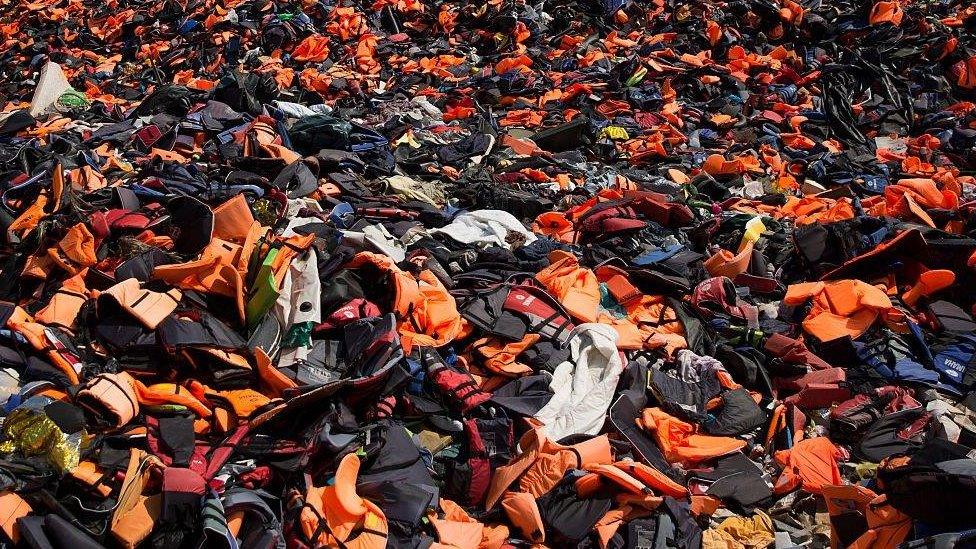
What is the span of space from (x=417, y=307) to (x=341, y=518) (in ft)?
8.55

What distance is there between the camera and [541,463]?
545 centimetres

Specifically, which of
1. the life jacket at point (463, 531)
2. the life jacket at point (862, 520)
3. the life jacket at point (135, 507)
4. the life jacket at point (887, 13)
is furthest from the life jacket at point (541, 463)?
the life jacket at point (887, 13)

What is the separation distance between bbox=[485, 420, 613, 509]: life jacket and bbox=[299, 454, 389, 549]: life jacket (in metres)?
1.04

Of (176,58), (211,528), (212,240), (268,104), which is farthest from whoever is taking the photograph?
(176,58)

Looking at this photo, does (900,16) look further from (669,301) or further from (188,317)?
(188,317)

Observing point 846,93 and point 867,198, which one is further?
point 846,93

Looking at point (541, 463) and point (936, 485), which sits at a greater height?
point (936, 485)

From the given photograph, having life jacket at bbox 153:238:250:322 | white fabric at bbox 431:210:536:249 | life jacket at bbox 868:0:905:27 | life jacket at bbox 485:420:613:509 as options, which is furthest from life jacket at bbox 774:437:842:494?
life jacket at bbox 868:0:905:27

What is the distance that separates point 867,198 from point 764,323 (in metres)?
3.64

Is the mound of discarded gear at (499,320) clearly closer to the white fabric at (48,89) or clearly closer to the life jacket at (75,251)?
the life jacket at (75,251)

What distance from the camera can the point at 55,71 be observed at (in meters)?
15.3

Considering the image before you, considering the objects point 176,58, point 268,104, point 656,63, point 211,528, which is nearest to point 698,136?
point 656,63

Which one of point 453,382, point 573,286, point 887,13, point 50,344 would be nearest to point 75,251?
point 50,344

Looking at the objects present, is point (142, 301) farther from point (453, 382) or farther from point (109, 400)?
point (453, 382)
